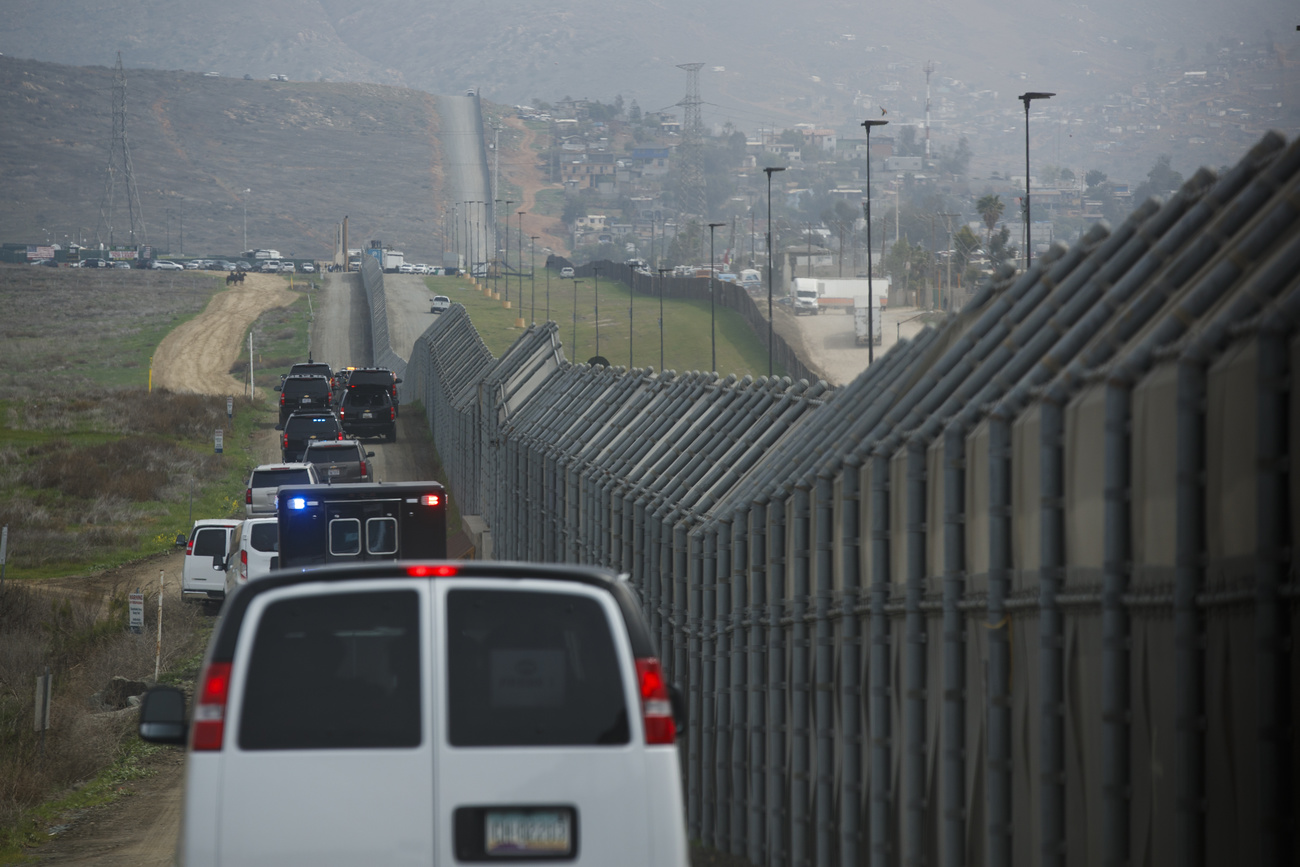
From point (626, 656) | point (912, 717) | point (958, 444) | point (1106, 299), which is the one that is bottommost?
point (912, 717)

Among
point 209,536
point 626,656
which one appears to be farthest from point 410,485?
point 626,656

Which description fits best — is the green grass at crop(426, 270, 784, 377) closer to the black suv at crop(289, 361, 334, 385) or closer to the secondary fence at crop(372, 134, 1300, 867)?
the black suv at crop(289, 361, 334, 385)

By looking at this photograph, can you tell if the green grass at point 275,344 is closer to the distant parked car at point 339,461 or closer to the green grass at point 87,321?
the green grass at point 87,321

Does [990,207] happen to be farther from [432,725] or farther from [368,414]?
[432,725]

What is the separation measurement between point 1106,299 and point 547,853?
394 centimetres

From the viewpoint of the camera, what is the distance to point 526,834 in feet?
16.9

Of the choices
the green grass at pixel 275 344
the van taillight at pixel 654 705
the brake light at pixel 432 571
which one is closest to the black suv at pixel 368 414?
the green grass at pixel 275 344

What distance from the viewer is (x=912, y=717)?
7980mm

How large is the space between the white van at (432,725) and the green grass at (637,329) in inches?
3084

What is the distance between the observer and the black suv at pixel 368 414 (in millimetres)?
50781

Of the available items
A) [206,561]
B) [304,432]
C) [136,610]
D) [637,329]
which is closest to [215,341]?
[637,329]

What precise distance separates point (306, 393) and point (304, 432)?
27.6 feet

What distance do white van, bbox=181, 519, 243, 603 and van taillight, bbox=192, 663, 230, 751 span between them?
2327 cm

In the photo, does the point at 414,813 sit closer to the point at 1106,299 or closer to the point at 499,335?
the point at 1106,299
